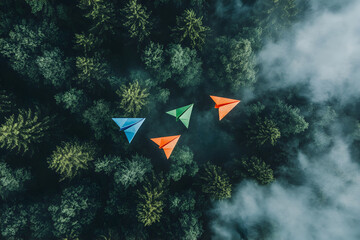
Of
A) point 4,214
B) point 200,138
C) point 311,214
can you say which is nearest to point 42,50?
point 4,214

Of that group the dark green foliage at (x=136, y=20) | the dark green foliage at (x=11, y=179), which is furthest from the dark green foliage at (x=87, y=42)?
the dark green foliage at (x=11, y=179)

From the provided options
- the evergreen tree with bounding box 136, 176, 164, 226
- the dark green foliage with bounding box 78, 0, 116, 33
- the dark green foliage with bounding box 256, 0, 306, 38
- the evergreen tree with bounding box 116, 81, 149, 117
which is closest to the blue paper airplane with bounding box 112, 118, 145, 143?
the evergreen tree with bounding box 116, 81, 149, 117

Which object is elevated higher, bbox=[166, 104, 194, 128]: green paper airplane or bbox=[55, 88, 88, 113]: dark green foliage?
bbox=[166, 104, 194, 128]: green paper airplane

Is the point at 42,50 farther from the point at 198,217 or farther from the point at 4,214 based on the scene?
the point at 198,217

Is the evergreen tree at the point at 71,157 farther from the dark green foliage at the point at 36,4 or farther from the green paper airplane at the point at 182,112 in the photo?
the dark green foliage at the point at 36,4

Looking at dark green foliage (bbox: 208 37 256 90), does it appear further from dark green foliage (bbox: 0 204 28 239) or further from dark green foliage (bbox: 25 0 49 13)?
dark green foliage (bbox: 0 204 28 239)

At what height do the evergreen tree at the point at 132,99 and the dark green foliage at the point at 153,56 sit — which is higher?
the dark green foliage at the point at 153,56
